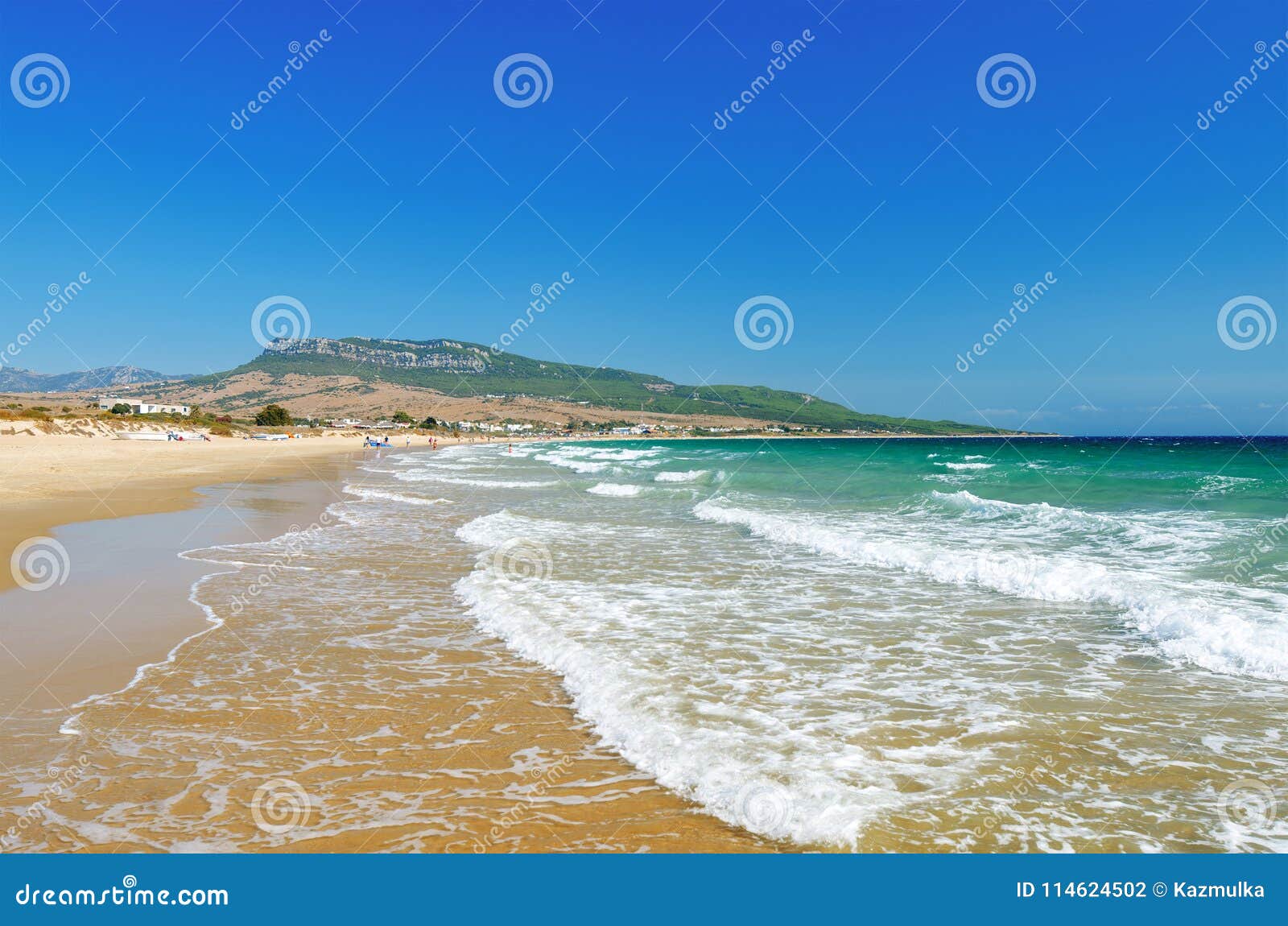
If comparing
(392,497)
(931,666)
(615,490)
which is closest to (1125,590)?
(931,666)

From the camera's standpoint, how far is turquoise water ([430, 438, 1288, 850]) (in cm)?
521

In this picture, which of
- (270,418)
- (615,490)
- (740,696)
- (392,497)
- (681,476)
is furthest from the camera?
(270,418)

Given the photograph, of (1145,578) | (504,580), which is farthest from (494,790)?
(1145,578)

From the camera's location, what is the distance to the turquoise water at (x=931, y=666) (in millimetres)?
5215

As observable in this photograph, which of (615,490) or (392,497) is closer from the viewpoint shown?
Answer: (392,497)

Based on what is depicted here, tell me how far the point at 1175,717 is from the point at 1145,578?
702cm

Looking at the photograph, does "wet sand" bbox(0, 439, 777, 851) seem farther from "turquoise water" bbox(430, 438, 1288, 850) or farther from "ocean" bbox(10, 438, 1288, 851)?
"turquoise water" bbox(430, 438, 1288, 850)

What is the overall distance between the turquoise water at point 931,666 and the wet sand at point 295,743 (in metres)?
0.62

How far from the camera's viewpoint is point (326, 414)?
176m

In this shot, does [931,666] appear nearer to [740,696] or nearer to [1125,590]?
[740,696]

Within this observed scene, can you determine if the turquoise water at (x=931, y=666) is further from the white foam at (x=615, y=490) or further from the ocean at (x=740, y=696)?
the white foam at (x=615, y=490)

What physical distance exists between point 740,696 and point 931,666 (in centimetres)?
252

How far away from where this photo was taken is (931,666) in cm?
838

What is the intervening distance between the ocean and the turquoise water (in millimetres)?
39
